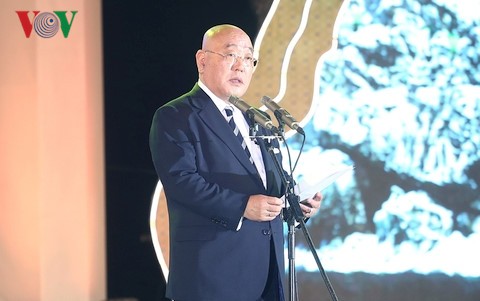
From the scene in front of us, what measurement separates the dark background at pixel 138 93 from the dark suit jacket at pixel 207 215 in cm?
160

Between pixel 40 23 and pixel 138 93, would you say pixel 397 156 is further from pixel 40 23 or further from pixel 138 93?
pixel 40 23

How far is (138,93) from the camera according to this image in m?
4.16

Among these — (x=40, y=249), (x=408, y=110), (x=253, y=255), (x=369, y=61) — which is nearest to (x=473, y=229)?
(x=408, y=110)

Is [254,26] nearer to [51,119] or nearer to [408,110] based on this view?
[408,110]

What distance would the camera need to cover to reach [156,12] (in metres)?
4.17

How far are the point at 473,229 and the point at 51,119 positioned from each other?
249 cm

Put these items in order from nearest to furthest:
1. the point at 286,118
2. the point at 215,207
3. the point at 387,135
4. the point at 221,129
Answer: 1. the point at 286,118
2. the point at 215,207
3. the point at 221,129
4. the point at 387,135

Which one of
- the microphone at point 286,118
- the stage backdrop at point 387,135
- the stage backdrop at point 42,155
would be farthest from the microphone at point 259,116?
the stage backdrop at point 42,155

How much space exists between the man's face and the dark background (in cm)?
143

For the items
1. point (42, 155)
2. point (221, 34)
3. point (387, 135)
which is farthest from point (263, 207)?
point (42, 155)

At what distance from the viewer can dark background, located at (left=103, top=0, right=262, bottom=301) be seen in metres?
4.15

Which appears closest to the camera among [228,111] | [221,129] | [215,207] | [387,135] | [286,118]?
[286,118]

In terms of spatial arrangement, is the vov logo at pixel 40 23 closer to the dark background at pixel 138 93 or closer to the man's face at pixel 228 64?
the dark background at pixel 138 93

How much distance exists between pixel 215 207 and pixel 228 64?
60 centimetres
